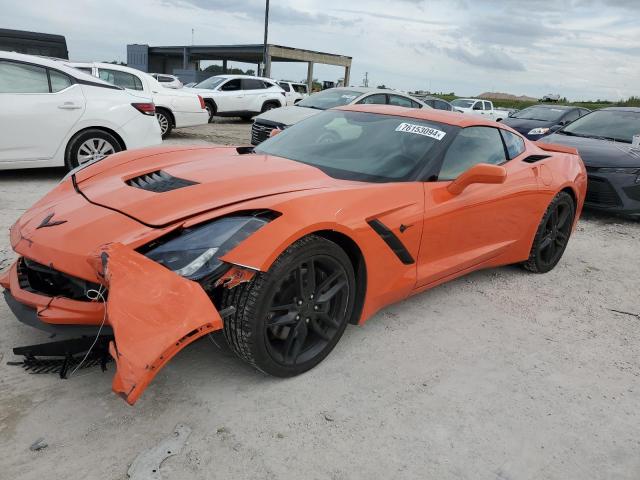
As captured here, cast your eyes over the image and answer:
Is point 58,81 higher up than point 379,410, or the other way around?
point 58,81

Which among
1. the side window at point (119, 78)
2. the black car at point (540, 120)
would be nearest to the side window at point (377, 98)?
the black car at point (540, 120)

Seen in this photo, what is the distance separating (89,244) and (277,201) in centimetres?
84

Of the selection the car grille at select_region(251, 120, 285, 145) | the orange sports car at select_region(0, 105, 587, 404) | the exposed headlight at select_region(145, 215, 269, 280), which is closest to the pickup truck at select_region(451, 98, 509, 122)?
the car grille at select_region(251, 120, 285, 145)

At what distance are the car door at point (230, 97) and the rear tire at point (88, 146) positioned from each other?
971cm

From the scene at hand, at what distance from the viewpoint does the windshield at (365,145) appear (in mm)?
3140

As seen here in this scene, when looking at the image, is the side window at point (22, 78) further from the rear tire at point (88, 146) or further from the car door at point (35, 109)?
the rear tire at point (88, 146)

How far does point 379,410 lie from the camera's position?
7.95 feet

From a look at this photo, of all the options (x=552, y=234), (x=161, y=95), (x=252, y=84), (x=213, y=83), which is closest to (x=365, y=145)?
(x=552, y=234)

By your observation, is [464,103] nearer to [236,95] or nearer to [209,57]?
[236,95]

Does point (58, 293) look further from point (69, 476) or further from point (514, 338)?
point (514, 338)

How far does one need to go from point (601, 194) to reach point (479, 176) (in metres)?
4.21

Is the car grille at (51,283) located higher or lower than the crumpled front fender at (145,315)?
lower

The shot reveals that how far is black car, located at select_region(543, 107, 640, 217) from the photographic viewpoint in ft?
20.7

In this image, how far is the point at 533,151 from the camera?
4.38 metres
